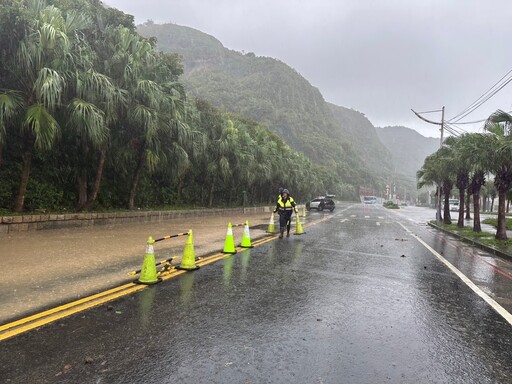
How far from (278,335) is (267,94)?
457 ft

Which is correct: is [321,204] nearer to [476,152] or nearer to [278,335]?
[476,152]

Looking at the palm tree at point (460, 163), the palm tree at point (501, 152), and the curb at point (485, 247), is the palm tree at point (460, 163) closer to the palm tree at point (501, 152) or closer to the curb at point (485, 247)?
the palm tree at point (501, 152)

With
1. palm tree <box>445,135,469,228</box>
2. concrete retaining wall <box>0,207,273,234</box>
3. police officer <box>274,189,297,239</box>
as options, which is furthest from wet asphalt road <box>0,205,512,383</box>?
palm tree <box>445,135,469,228</box>

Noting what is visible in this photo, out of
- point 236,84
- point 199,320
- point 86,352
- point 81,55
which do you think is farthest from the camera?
point 236,84

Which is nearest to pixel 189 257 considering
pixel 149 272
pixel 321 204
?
pixel 149 272

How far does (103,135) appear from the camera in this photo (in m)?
14.7

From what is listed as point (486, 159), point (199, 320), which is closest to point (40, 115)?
point (199, 320)

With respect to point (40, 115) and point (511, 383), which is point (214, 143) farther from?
point (511, 383)

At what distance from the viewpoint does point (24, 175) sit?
13.7m

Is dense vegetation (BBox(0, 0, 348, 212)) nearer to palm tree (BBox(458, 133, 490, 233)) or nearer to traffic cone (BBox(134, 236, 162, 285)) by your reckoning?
traffic cone (BBox(134, 236, 162, 285))

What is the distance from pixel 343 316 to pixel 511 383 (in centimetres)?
215

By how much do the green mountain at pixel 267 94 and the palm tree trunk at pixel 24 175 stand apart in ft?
267

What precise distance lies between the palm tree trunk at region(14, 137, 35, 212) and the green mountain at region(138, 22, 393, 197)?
8143cm

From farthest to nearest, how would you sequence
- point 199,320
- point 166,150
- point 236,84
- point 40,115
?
point 236,84 → point 166,150 → point 40,115 → point 199,320
